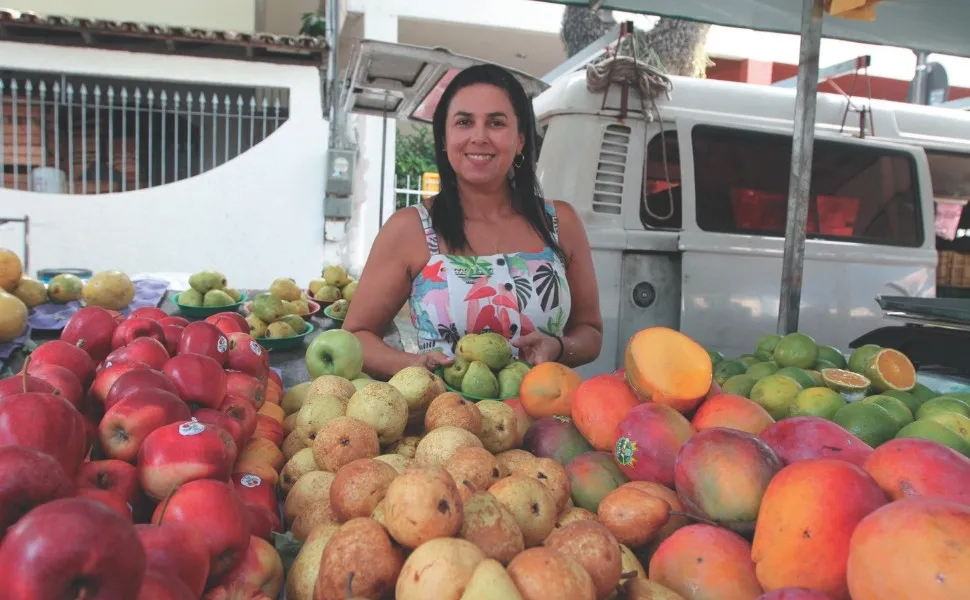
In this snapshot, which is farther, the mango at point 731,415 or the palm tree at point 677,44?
A: the palm tree at point 677,44

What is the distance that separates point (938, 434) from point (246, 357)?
5.89 feet

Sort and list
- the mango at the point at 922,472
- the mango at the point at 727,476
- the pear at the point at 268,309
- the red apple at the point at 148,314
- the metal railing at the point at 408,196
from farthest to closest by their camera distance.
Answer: the metal railing at the point at 408,196 → the pear at the point at 268,309 → the red apple at the point at 148,314 → the mango at the point at 727,476 → the mango at the point at 922,472

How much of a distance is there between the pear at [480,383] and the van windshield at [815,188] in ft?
11.4

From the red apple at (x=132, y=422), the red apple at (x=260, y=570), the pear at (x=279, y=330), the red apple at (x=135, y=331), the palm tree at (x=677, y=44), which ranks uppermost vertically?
the palm tree at (x=677, y=44)

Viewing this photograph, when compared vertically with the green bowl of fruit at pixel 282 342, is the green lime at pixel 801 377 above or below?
above

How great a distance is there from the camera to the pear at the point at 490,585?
83 cm

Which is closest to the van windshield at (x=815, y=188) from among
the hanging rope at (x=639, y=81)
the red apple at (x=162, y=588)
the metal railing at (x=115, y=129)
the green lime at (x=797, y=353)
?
the hanging rope at (x=639, y=81)

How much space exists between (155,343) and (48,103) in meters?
8.71

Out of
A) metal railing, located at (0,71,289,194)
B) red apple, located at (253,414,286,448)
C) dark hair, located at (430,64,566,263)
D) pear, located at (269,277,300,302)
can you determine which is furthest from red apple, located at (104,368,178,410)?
metal railing, located at (0,71,289,194)

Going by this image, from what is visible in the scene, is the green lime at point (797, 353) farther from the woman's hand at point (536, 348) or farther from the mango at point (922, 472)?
the mango at point (922, 472)

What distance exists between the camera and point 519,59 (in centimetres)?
1313

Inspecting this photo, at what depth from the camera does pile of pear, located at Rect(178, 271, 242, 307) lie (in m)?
3.90

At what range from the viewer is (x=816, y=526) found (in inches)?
36.5

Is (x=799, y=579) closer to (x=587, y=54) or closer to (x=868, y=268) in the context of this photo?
(x=587, y=54)
